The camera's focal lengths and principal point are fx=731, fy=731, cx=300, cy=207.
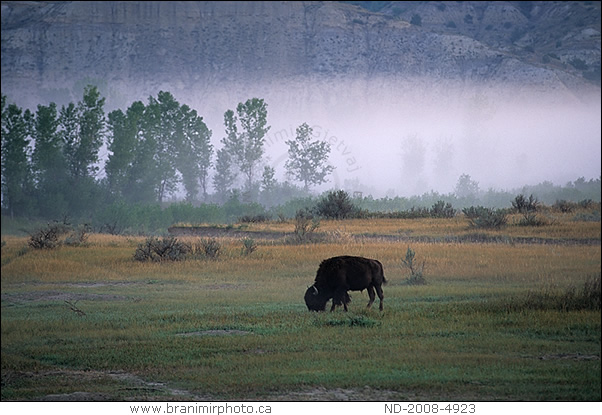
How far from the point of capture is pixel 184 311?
538 inches

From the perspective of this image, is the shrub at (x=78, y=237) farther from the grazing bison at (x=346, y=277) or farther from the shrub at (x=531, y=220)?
the shrub at (x=531, y=220)

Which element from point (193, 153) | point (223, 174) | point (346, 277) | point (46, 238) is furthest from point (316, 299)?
point (193, 153)

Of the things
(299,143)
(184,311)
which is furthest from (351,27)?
(184,311)

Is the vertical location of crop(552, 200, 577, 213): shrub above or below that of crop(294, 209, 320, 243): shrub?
above

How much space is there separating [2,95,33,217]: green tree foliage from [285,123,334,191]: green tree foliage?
328 inches

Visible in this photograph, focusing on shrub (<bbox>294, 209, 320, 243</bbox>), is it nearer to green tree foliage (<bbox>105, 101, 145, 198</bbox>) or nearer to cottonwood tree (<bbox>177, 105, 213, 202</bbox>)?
cottonwood tree (<bbox>177, 105, 213, 202</bbox>)

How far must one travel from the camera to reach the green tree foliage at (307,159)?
22766 mm

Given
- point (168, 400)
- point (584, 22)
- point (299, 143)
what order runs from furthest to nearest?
point (584, 22)
point (299, 143)
point (168, 400)

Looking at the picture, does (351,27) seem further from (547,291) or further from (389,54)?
(547,291)

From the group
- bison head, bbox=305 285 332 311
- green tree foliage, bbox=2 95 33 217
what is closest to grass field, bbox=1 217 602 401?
bison head, bbox=305 285 332 311

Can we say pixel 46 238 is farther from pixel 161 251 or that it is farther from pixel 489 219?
pixel 489 219

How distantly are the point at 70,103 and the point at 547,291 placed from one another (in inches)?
917

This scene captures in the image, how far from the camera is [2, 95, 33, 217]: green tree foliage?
22609 mm

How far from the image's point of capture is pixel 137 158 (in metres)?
32.6
